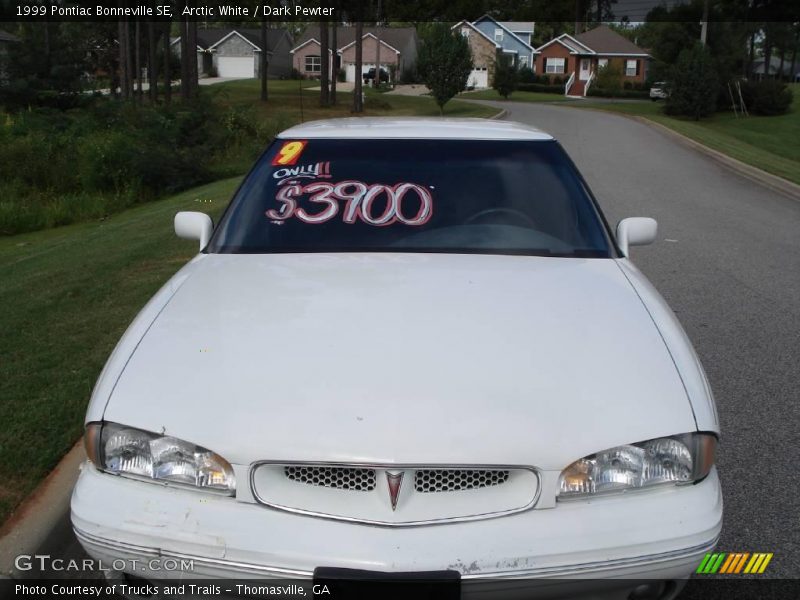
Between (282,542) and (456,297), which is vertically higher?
(456,297)

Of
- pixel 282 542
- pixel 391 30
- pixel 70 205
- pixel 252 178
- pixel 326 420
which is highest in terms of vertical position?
pixel 391 30

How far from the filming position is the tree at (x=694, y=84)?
4134 cm

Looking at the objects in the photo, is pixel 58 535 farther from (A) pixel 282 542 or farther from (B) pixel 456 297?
(B) pixel 456 297

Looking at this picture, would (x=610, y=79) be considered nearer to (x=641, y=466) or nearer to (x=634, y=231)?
(x=634, y=231)

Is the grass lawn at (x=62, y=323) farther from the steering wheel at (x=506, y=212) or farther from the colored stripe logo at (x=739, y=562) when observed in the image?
the colored stripe logo at (x=739, y=562)

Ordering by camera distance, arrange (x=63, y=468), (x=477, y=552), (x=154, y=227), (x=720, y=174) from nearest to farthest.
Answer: (x=477, y=552) → (x=63, y=468) → (x=154, y=227) → (x=720, y=174)

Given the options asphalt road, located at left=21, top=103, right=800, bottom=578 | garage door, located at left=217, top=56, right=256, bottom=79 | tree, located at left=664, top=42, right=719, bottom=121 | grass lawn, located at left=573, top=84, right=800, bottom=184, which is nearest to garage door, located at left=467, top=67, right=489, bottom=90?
garage door, located at left=217, top=56, right=256, bottom=79

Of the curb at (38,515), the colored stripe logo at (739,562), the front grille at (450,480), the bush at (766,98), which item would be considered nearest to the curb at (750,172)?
the colored stripe logo at (739,562)

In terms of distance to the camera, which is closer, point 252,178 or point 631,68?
point 252,178

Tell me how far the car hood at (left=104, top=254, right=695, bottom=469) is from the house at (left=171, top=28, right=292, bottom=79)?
79.0 meters

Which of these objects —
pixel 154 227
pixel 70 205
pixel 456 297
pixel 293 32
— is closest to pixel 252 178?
pixel 456 297

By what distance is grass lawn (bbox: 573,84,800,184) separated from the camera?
22.0 m

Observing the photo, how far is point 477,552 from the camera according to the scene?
2.28 metres

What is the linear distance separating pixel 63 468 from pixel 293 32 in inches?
3966
